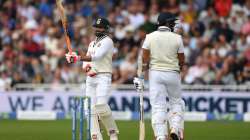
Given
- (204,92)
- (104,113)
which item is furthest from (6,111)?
(104,113)

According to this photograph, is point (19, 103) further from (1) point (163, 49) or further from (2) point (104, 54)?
(1) point (163, 49)

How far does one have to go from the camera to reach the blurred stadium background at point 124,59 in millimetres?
21156

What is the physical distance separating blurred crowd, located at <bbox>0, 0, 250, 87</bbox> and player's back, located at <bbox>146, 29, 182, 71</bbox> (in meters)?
8.89

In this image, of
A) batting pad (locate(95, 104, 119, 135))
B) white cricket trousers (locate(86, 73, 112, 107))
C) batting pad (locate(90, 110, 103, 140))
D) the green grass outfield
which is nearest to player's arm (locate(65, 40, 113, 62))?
white cricket trousers (locate(86, 73, 112, 107))

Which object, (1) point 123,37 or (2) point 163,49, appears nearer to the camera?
(2) point 163,49

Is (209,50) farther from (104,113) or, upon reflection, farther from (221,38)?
(104,113)

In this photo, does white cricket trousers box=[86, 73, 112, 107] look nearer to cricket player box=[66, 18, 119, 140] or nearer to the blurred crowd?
cricket player box=[66, 18, 119, 140]

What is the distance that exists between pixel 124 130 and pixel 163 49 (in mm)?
5330

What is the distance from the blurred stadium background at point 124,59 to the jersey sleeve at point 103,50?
19.3 feet

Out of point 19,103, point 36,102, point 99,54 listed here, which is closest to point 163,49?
point 99,54

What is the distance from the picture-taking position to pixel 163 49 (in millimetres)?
12242

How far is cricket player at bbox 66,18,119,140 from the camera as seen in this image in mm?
13180

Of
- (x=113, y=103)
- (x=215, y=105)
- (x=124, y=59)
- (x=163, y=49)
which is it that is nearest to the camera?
(x=163, y=49)

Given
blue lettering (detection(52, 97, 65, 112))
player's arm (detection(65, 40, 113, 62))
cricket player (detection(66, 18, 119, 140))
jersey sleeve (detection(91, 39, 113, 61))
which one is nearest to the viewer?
player's arm (detection(65, 40, 113, 62))
